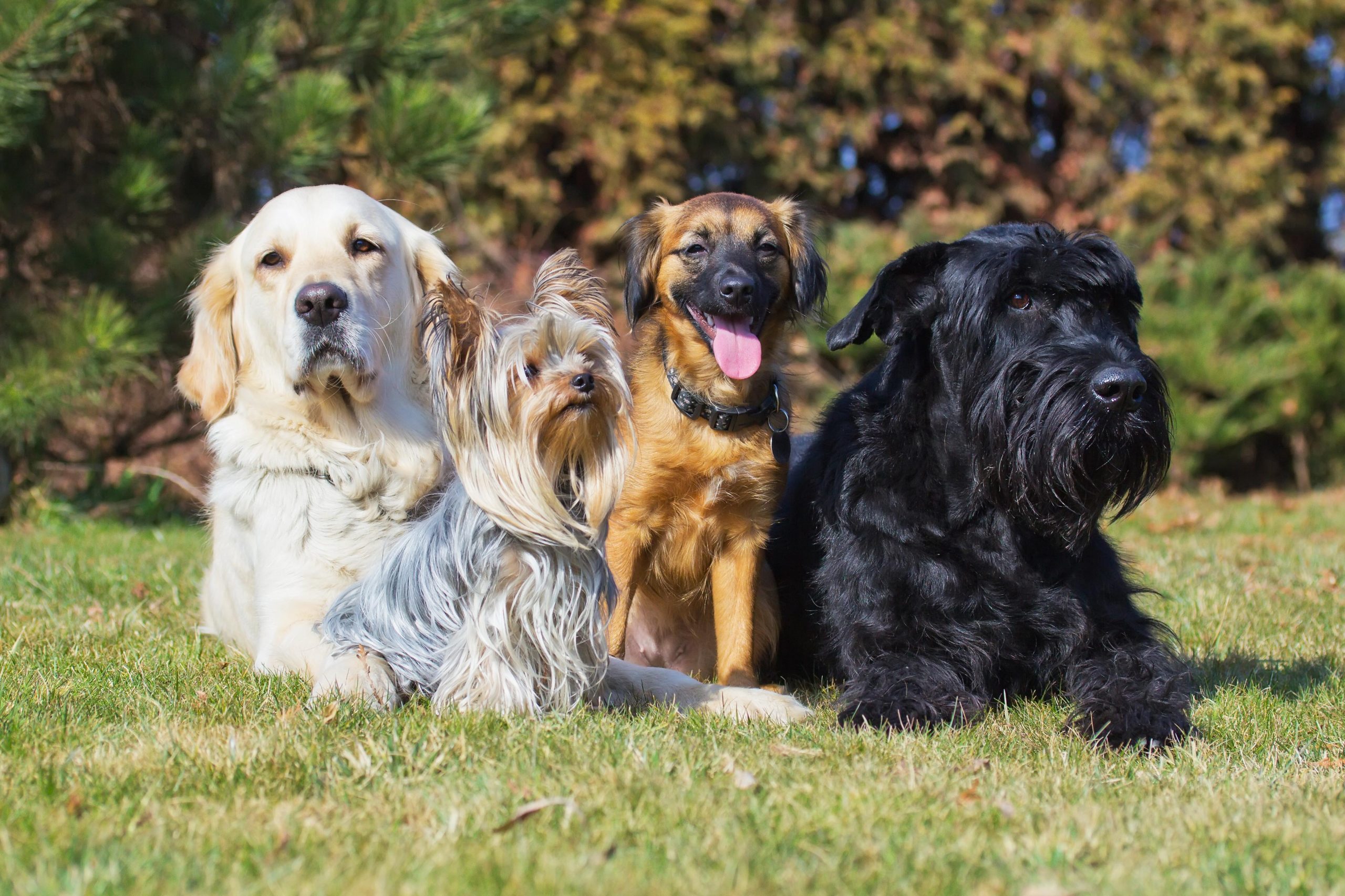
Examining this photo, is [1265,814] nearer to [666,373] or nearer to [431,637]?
[431,637]

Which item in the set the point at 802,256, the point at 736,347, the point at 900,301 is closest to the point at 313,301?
the point at 736,347

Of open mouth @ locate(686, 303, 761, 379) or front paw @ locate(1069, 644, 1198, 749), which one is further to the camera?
open mouth @ locate(686, 303, 761, 379)

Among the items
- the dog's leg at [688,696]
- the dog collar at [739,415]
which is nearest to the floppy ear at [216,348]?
the dog collar at [739,415]

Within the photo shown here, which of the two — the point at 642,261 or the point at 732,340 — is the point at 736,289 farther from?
the point at 642,261

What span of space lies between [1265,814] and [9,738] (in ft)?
9.34

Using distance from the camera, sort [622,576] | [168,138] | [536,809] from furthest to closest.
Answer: [168,138], [622,576], [536,809]

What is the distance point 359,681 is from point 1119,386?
2.15 metres

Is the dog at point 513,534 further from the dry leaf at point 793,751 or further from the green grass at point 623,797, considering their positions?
the dry leaf at point 793,751

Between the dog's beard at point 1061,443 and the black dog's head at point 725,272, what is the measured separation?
44.2 inches

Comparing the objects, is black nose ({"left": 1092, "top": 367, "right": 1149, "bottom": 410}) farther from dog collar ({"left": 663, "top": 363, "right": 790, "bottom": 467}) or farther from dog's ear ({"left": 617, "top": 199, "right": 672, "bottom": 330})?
dog's ear ({"left": 617, "top": 199, "right": 672, "bottom": 330})

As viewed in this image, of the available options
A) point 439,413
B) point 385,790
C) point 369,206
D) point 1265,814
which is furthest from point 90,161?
point 1265,814

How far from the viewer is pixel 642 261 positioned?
471cm

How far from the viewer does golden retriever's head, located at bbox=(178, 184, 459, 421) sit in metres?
3.80

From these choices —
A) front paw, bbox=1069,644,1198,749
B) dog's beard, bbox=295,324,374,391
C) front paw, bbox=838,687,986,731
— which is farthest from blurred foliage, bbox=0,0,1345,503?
front paw, bbox=1069,644,1198,749
